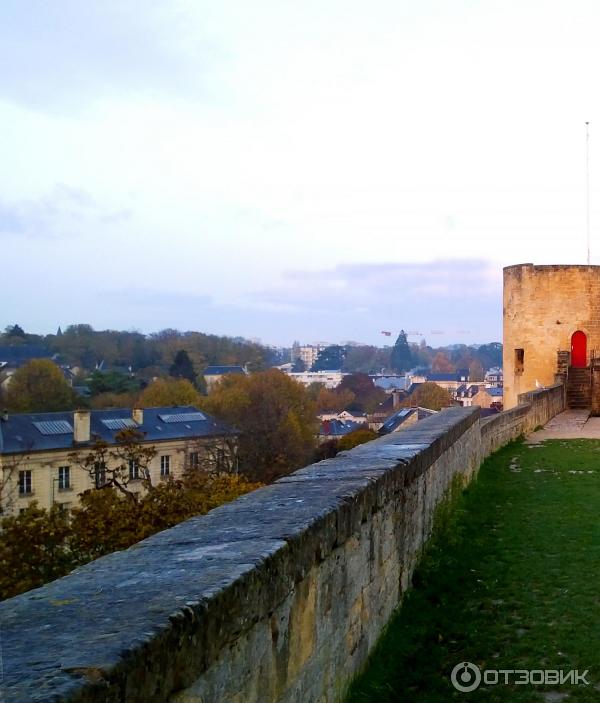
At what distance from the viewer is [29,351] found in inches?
2312

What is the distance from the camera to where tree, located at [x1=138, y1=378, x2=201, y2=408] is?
61562mm

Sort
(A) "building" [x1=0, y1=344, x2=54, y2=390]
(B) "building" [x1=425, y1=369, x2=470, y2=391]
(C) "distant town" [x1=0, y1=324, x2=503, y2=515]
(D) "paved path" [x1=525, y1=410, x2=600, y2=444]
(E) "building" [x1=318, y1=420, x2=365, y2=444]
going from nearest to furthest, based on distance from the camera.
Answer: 1. (D) "paved path" [x1=525, y1=410, x2=600, y2=444]
2. (C) "distant town" [x1=0, y1=324, x2=503, y2=515]
3. (A) "building" [x1=0, y1=344, x2=54, y2=390]
4. (E) "building" [x1=318, y1=420, x2=365, y2=444]
5. (B) "building" [x1=425, y1=369, x2=470, y2=391]

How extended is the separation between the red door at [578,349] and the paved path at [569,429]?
3.20 m

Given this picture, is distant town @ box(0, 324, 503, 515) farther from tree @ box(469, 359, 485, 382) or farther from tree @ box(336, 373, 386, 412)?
tree @ box(469, 359, 485, 382)

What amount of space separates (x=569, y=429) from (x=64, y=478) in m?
27.0

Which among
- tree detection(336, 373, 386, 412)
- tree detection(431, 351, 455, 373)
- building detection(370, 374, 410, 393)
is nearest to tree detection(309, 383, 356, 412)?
tree detection(336, 373, 386, 412)

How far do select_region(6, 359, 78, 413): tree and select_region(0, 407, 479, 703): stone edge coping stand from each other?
4754cm

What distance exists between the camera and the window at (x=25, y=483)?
36.1m

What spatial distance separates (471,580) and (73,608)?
394 centimetres

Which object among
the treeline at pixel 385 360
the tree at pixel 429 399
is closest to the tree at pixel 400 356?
the treeline at pixel 385 360

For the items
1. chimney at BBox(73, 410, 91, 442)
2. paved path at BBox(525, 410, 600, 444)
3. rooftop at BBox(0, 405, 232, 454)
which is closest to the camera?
paved path at BBox(525, 410, 600, 444)

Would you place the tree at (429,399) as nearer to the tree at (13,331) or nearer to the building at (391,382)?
the tree at (13,331)

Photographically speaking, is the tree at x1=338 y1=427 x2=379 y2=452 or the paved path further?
the tree at x1=338 y1=427 x2=379 y2=452

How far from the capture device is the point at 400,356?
19000 cm
